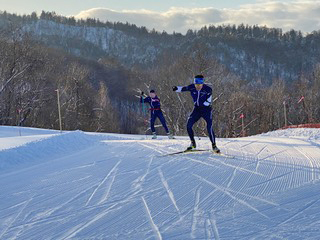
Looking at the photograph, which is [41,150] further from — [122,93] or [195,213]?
[122,93]

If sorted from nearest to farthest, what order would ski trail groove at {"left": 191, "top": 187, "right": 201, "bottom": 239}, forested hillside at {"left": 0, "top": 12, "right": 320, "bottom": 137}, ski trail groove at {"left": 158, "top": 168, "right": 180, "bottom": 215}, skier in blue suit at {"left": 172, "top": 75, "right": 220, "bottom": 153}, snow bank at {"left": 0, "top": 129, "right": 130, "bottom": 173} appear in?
ski trail groove at {"left": 191, "top": 187, "right": 201, "bottom": 239} → ski trail groove at {"left": 158, "top": 168, "right": 180, "bottom": 215} → snow bank at {"left": 0, "top": 129, "right": 130, "bottom": 173} → skier in blue suit at {"left": 172, "top": 75, "right": 220, "bottom": 153} → forested hillside at {"left": 0, "top": 12, "right": 320, "bottom": 137}

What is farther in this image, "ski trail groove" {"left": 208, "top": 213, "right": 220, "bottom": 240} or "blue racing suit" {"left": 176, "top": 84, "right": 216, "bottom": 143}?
"blue racing suit" {"left": 176, "top": 84, "right": 216, "bottom": 143}

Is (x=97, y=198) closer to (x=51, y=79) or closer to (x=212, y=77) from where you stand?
(x=212, y=77)

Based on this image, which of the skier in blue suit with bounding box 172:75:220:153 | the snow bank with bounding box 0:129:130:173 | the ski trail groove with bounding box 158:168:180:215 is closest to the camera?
the ski trail groove with bounding box 158:168:180:215

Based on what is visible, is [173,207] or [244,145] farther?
[244,145]

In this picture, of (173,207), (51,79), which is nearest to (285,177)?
(173,207)

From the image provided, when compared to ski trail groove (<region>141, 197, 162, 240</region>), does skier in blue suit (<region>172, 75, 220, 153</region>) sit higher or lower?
higher

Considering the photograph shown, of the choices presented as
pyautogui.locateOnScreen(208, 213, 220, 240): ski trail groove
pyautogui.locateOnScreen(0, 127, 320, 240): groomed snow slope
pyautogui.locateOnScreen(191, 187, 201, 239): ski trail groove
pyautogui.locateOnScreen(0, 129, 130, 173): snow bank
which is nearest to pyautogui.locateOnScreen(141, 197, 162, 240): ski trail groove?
pyautogui.locateOnScreen(0, 127, 320, 240): groomed snow slope

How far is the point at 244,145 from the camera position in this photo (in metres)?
10.1

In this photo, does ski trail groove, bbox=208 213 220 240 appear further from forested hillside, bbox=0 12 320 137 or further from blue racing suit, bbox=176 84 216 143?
forested hillside, bbox=0 12 320 137

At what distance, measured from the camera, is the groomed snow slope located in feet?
13.2

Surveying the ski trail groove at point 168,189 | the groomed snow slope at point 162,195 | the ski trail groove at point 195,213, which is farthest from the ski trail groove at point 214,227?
the ski trail groove at point 168,189

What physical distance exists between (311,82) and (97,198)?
63.5 metres

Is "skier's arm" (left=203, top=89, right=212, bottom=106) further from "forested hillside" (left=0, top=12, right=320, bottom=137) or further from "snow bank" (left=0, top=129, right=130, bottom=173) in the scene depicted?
"forested hillside" (left=0, top=12, right=320, bottom=137)
